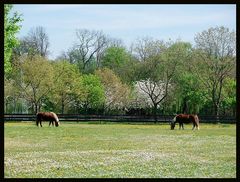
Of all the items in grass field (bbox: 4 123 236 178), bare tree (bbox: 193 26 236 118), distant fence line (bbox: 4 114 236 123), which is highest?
bare tree (bbox: 193 26 236 118)

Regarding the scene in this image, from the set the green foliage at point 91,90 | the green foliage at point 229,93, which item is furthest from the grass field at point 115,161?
the green foliage at point 229,93

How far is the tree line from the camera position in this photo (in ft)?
217

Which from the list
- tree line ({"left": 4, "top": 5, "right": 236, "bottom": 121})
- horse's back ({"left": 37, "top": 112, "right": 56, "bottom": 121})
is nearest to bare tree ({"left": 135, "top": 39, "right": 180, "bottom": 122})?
tree line ({"left": 4, "top": 5, "right": 236, "bottom": 121})

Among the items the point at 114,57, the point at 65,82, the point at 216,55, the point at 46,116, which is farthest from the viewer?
the point at 114,57

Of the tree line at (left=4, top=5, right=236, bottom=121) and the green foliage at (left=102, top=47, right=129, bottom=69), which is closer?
the tree line at (left=4, top=5, right=236, bottom=121)

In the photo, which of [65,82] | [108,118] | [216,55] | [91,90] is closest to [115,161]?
[108,118]

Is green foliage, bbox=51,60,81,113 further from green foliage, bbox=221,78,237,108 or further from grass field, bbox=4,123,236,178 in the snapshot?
grass field, bbox=4,123,236,178

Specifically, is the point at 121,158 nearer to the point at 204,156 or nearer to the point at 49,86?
the point at 204,156

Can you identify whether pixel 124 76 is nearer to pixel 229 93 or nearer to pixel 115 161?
pixel 229 93

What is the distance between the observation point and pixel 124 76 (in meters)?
76.9

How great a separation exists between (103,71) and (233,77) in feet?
66.5

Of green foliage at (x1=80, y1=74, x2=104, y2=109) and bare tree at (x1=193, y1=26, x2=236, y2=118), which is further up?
bare tree at (x1=193, y1=26, x2=236, y2=118)

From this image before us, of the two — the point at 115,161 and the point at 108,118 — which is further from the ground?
the point at 108,118

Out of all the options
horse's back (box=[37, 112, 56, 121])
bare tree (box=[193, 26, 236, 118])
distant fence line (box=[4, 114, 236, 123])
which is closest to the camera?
horse's back (box=[37, 112, 56, 121])
